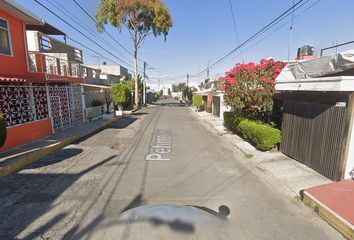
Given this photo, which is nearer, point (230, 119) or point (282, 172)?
point (282, 172)

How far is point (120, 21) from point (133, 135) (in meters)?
19.2

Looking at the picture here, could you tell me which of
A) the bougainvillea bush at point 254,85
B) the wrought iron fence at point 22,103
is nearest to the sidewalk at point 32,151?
the wrought iron fence at point 22,103

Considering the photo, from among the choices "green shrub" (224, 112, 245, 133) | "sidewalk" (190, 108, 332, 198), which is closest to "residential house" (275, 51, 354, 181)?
"sidewalk" (190, 108, 332, 198)

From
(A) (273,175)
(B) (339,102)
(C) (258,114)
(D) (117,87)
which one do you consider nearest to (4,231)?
(A) (273,175)

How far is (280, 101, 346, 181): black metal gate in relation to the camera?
5.66m

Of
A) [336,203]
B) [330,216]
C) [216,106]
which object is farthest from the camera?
[216,106]

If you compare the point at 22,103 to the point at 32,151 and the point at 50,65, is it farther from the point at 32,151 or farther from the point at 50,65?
the point at 50,65

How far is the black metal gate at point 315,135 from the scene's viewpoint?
5664 mm

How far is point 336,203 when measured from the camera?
4363 mm

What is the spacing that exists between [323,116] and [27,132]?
10870 millimetres

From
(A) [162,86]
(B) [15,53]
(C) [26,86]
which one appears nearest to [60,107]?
(C) [26,86]

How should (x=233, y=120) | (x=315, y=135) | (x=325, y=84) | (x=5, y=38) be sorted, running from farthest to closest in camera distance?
(x=233, y=120), (x=5, y=38), (x=315, y=135), (x=325, y=84)

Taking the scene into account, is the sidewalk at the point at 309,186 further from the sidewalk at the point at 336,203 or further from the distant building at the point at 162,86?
the distant building at the point at 162,86

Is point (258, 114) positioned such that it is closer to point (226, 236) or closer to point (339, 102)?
point (339, 102)
